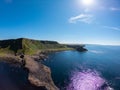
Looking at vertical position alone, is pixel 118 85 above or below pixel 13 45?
below

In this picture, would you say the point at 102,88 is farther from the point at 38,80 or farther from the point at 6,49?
the point at 6,49

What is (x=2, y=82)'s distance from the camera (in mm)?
79438

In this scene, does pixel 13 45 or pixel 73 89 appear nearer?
pixel 73 89

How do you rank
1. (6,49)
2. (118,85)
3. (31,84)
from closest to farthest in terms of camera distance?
(31,84) < (118,85) < (6,49)

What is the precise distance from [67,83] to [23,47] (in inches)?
4775

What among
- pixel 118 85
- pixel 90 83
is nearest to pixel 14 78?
pixel 90 83

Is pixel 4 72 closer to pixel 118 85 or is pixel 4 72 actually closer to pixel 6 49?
pixel 118 85

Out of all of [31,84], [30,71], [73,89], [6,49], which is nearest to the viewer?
[31,84]

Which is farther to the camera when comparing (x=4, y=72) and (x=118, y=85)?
(x=4, y=72)

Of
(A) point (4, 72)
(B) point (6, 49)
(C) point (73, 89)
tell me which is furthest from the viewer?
(B) point (6, 49)

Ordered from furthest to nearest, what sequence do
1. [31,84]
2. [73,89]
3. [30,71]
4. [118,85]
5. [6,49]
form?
[6,49] → [30,71] → [118,85] → [73,89] → [31,84]

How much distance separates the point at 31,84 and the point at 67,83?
22591 mm

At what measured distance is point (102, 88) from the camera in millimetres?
79750

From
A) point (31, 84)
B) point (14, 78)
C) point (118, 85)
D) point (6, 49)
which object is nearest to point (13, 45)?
point (6, 49)
